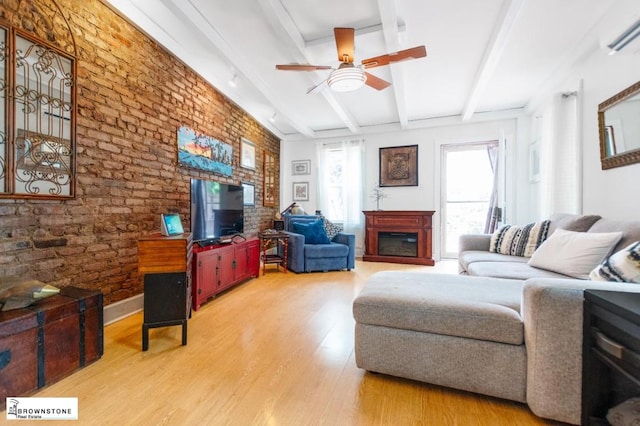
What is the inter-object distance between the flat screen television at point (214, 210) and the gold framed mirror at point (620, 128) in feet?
12.3

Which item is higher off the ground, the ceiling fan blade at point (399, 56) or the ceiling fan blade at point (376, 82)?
the ceiling fan blade at point (376, 82)

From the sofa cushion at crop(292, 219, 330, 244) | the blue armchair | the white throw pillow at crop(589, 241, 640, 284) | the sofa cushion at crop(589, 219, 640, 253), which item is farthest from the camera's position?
the sofa cushion at crop(292, 219, 330, 244)

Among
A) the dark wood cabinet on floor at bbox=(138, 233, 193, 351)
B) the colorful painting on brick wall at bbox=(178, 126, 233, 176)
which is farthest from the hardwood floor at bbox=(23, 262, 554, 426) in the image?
the colorful painting on brick wall at bbox=(178, 126, 233, 176)

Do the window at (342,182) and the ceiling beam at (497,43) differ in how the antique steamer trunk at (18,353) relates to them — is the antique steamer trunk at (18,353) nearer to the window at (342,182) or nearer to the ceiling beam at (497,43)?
the ceiling beam at (497,43)

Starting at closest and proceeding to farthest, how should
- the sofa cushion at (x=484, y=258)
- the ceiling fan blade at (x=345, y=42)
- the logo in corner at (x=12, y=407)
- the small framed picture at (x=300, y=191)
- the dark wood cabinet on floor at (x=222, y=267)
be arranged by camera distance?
1. the logo in corner at (x=12, y=407)
2. the ceiling fan blade at (x=345, y=42)
3. the dark wood cabinet on floor at (x=222, y=267)
4. the sofa cushion at (x=484, y=258)
5. the small framed picture at (x=300, y=191)

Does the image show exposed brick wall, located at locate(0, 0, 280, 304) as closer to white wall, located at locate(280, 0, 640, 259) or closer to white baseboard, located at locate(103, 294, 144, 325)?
white baseboard, located at locate(103, 294, 144, 325)

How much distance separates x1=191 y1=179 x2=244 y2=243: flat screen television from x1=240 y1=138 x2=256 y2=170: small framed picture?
98 centimetres

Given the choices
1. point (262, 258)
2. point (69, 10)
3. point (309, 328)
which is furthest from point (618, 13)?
point (262, 258)

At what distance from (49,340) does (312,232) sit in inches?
128

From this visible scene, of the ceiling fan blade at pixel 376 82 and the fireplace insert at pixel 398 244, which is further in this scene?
the fireplace insert at pixel 398 244

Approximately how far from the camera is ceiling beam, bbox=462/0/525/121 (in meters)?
2.15

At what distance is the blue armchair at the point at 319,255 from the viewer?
4039 millimetres

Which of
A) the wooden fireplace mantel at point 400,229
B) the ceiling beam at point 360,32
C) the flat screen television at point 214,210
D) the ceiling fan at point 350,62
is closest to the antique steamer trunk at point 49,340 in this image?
the flat screen television at point 214,210

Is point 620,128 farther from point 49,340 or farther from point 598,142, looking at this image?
point 49,340
